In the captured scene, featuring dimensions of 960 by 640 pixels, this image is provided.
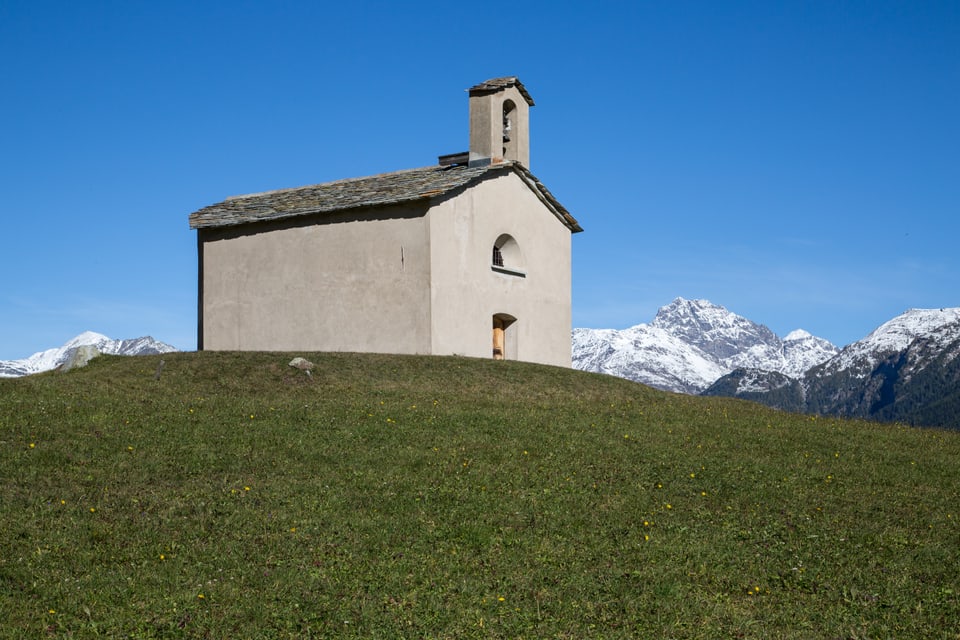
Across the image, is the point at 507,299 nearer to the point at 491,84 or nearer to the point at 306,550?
the point at 491,84

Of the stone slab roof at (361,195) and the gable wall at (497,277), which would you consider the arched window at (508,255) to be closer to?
the gable wall at (497,277)

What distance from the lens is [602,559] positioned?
12.6m

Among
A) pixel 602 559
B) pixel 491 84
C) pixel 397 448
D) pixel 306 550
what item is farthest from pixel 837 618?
pixel 491 84

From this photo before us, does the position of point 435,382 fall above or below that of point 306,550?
above

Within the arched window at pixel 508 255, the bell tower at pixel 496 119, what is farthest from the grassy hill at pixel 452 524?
the bell tower at pixel 496 119

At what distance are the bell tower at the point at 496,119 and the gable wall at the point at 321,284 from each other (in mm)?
4699

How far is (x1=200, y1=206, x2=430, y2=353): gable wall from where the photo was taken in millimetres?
31500

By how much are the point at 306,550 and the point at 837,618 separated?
6998 mm

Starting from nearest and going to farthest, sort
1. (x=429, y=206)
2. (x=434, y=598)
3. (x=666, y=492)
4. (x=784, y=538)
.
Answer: (x=434, y=598) < (x=784, y=538) < (x=666, y=492) < (x=429, y=206)

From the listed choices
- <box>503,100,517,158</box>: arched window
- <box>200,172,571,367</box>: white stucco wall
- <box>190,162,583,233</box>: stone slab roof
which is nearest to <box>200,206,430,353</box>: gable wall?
<box>200,172,571,367</box>: white stucco wall

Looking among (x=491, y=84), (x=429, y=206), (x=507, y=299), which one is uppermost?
(x=491, y=84)

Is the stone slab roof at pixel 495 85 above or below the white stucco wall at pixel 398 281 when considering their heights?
above

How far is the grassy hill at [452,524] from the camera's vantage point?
1097 centimetres

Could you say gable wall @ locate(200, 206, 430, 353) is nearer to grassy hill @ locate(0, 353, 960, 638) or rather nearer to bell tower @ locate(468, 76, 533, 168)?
bell tower @ locate(468, 76, 533, 168)
